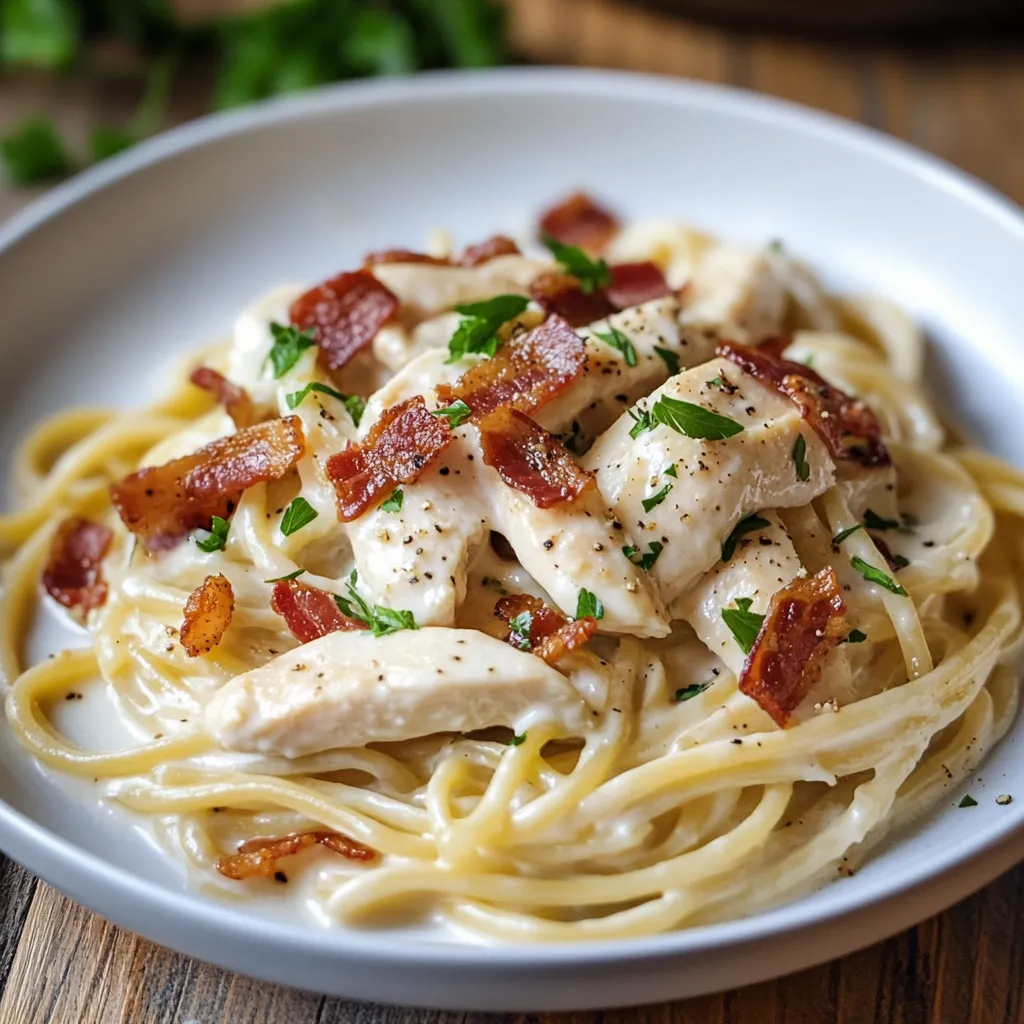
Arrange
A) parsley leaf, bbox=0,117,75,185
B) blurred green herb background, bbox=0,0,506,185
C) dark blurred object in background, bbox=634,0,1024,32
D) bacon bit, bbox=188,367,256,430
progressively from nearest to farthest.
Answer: bacon bit, bbox=188,367,256,430
parsley leaf, bbox=0,117,75,185
blurred green herb background, bbox=0,0,506,185
dark blurred object in background, bbox=634,0,1024,32

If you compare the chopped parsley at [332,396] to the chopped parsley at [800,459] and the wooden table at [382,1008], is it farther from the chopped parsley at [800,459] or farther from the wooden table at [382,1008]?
the wooden table at [382,1008]

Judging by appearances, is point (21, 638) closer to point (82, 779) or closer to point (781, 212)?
point (82, 779)

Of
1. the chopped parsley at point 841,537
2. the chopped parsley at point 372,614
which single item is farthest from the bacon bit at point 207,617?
the chopped parsley at point 841,537

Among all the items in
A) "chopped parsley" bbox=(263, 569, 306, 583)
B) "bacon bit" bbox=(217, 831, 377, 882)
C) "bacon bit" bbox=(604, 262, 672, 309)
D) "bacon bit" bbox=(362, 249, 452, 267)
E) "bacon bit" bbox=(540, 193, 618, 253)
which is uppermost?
"bacon bit" bbox=(362, 249, 452, 267)

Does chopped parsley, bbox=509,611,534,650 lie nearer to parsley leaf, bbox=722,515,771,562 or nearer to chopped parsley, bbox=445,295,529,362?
parsley leaf, bbox=722,515,771,562

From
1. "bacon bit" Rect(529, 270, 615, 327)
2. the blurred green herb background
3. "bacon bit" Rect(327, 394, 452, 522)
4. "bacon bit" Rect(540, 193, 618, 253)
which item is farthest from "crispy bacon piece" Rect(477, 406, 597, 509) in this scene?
the blurred green herb background

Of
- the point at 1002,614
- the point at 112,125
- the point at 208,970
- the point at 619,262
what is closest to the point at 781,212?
the point at 619,262
